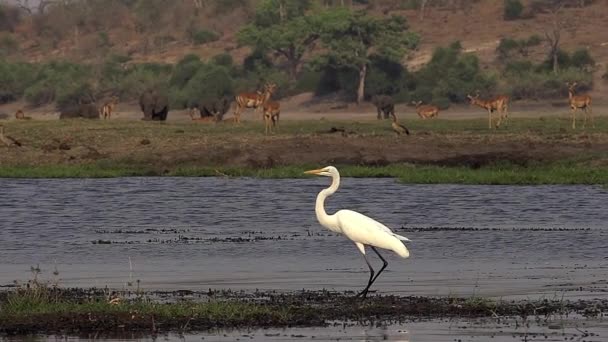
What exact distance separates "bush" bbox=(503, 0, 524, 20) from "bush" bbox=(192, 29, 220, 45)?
44.2ft

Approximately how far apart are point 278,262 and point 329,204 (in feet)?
20.7

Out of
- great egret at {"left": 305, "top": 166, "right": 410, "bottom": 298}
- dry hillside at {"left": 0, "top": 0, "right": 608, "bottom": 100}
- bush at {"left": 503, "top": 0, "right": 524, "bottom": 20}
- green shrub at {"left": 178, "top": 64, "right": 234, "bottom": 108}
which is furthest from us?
bush at {"left": 503, "top": 0, "right": 524, "bottom": 20}

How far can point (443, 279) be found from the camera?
525 inches

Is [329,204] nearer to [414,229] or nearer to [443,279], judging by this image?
[414,229]

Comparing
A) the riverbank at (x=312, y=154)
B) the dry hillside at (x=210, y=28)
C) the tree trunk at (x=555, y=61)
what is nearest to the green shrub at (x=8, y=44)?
the dry hillside at (x=210, y=28)

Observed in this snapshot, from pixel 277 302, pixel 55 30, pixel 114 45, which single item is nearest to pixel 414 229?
pixel 277 302

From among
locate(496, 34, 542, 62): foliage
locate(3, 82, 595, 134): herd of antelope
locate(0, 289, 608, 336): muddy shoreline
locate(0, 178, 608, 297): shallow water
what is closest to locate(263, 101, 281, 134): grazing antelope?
locate(3, 82, 595, 134): herd of antelope

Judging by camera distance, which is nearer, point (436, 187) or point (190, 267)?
point (190, 267)

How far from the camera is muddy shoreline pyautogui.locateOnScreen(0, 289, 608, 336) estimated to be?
1031 cm

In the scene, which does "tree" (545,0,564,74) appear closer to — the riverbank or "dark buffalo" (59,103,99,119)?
"dark buffalo" (59,103,99,119)

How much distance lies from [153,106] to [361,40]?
13.1 metres

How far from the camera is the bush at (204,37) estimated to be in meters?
64.1

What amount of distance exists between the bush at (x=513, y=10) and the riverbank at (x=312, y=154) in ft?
94.0

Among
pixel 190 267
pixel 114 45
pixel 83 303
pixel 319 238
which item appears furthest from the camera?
pixel 114 45
